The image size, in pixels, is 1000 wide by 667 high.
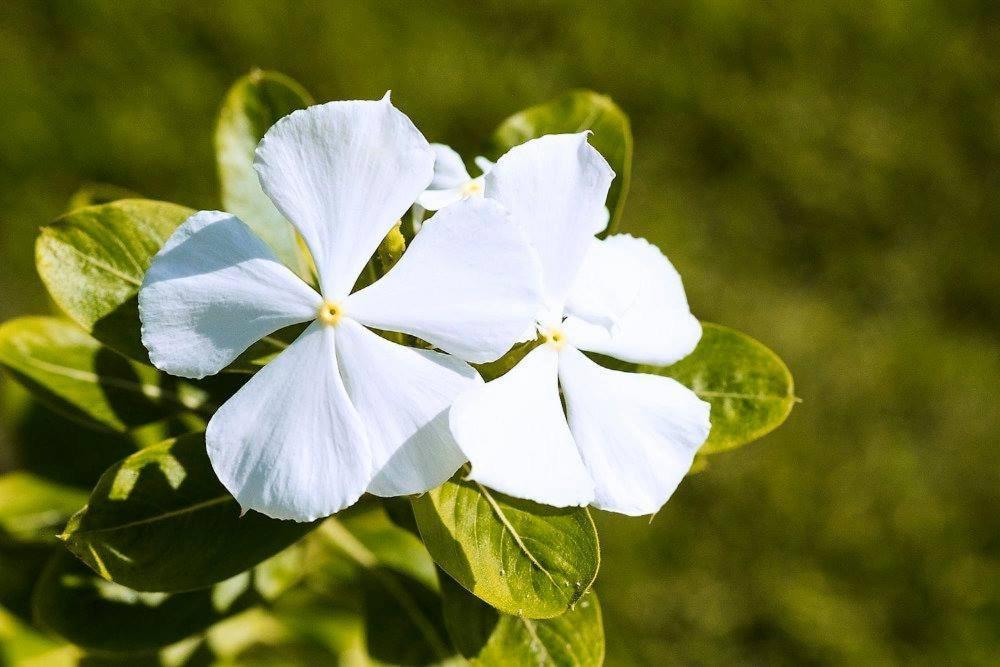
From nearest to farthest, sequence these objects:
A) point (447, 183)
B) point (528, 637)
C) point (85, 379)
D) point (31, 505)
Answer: point (447, 183) → point (528, 637) → point (85, 379) → point (31, 505)

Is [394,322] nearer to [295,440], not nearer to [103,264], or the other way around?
[295,440]

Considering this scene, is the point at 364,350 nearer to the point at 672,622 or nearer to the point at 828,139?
the point at 672,622

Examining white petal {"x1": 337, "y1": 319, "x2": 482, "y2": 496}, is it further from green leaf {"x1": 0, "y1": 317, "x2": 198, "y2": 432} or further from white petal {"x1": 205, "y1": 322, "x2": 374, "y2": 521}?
green leaf {"x1": 0, "y1": 317, "x2": 198, "y2": 432}

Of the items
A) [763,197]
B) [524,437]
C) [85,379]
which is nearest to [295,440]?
[524,437]

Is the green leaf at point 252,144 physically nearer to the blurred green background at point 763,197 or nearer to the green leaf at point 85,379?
the green leaf at point 85,379

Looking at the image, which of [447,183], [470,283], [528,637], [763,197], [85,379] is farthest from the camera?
[763,197]

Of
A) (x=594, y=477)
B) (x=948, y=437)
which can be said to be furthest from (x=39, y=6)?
(x=948, y=437)

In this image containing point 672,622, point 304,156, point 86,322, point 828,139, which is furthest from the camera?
point 828,139
